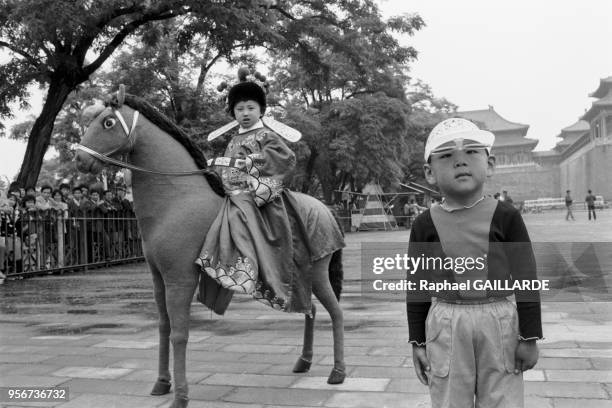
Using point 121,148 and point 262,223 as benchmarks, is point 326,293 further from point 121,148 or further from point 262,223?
point 121,148

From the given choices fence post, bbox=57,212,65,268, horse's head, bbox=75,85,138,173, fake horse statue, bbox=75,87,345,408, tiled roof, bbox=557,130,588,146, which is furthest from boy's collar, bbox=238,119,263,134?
tiled roof, bbox=557,130,588,146

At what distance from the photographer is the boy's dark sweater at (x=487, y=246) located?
7.56 ft

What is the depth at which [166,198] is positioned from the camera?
3.85 m

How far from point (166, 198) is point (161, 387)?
1.22 m

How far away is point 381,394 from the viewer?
3768 mm

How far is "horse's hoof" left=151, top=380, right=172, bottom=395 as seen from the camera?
13.0 ft

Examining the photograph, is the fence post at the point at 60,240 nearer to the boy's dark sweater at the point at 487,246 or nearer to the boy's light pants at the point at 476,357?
the boy's dark sweater at the point at 487,246

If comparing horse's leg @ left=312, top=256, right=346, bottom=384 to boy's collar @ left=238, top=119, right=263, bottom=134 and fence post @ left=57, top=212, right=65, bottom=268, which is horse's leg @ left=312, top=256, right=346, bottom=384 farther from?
fence post @ left=57, top=212, right=65, bottom=268

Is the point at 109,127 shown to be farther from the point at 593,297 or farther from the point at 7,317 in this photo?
the point at 593,297

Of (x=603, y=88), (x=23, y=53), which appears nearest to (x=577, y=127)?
(x=603, y=88)

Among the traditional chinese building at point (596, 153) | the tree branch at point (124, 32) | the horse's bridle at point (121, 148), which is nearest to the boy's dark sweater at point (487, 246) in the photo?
the horse's bridle at point (121, 148)

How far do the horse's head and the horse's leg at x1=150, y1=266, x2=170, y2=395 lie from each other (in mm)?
766

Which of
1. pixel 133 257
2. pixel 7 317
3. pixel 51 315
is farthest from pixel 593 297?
pixel 133 257

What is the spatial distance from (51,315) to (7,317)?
49 centimetres
